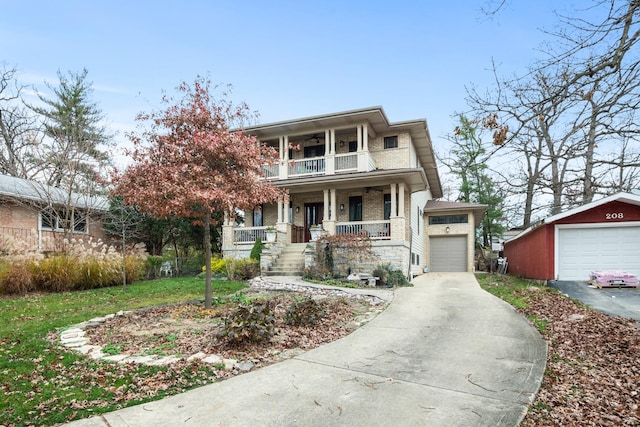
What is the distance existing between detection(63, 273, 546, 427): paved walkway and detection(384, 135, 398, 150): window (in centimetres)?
1256

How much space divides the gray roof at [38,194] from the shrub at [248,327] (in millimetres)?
13731

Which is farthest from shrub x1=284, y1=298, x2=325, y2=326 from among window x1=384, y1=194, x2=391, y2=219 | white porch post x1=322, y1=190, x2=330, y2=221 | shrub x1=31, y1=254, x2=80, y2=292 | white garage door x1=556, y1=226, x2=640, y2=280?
window x1=384, y1=194, x2=391, y2=219

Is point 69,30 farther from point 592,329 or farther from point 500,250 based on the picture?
point 500,250

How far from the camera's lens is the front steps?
1476 centimetres

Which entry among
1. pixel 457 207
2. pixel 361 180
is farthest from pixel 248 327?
pixel 457 207

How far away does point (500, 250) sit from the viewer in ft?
93.4

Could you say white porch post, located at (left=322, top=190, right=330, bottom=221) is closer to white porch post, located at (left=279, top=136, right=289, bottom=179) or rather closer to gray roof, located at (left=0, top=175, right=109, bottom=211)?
white porch post, located at (left=279, top=136, right=289, bottom=179)

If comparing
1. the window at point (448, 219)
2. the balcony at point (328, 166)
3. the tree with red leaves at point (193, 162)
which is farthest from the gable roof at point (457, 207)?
the tree with red leaves at point (193, 162)

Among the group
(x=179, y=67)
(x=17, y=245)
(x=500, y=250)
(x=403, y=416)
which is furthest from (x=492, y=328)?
(x=500, y=250)

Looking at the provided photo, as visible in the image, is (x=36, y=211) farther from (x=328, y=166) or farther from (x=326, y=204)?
(x=328, y=166)

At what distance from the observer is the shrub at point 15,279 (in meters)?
10.6

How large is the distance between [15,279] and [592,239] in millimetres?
18063

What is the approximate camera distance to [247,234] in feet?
58.3

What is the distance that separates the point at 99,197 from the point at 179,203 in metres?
15.6
